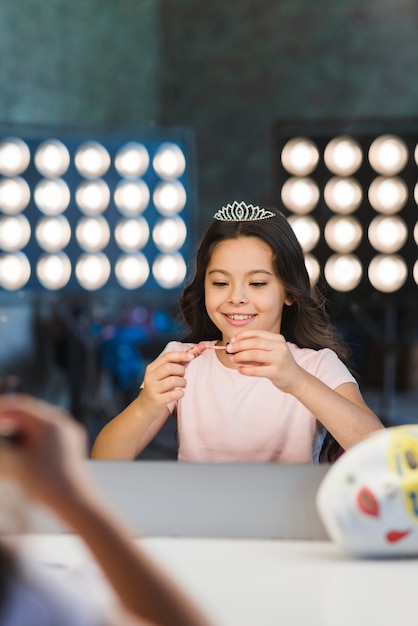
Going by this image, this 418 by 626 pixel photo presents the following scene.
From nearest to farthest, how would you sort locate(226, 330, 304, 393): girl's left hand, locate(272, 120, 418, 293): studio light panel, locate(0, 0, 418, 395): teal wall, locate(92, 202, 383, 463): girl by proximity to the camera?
locate(226, 330, 304, 393): girl's left hand, locate(92, 202, 383, 463): girl, locate(272, 120, 418, 293): studio light panel, locate(0, 0, 418, 395): teal wall

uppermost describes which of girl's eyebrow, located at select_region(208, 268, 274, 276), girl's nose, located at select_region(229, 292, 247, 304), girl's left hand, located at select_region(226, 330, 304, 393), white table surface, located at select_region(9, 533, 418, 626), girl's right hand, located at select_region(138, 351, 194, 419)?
girl's eyebrow, located at select_region(208, 268, 274, 276)

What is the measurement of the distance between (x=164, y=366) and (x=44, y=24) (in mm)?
3194

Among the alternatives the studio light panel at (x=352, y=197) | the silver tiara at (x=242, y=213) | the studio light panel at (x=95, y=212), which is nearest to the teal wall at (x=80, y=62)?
the studio light panel at (x=95, y=212)

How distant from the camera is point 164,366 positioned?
2.39ft

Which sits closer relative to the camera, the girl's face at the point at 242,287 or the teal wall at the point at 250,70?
the girl's face at the point at 242,287

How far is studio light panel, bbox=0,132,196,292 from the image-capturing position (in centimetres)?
271

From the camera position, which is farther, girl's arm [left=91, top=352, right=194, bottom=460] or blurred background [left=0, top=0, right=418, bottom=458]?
blurred background [left=0, top=0, right=418, bottom=458]

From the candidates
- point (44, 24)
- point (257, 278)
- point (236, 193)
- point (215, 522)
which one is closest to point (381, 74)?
point (236, 193)

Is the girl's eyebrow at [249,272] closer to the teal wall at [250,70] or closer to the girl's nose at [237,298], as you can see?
the girl's nose at [237,298]

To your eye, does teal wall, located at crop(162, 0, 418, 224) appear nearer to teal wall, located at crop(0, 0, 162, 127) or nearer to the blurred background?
the blurred background

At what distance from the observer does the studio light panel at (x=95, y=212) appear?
271 centimetres

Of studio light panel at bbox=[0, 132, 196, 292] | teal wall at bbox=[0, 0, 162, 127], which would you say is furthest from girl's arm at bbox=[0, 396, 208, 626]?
teal wall at bbox=[0, 0, 162, 127]

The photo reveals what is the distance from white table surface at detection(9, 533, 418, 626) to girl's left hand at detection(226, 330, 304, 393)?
253 mm

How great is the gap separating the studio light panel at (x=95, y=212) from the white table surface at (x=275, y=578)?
2319 mm
